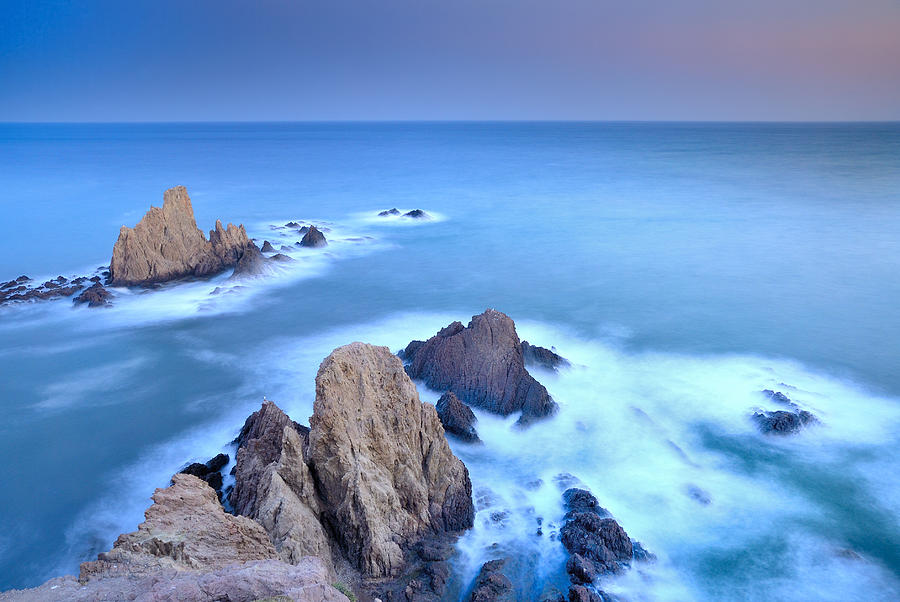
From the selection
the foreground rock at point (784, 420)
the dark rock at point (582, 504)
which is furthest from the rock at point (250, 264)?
the foreground rock at point (784, 420)

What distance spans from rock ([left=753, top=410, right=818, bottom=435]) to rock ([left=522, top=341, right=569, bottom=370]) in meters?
7.06

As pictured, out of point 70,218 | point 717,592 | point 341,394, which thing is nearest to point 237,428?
point 341,394

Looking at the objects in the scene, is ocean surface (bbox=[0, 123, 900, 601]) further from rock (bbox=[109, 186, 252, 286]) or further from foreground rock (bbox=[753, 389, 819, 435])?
rock (bbox=[109, 186, 252, 286])

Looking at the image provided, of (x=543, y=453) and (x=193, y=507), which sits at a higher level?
(x=193, y=507)

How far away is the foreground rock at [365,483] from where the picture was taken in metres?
12.0

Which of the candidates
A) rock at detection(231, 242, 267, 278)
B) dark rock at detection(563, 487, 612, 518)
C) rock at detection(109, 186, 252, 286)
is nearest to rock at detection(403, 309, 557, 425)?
dark rock at detection(563, 487, 612, 518)

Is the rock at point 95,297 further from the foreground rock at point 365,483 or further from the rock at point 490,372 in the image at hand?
the foreground rock at point 365,483

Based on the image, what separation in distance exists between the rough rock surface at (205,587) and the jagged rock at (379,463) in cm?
353

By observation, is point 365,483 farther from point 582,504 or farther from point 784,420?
point 784,420

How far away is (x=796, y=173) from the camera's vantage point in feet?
251

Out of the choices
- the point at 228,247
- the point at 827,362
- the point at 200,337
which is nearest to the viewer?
the point at 827,362

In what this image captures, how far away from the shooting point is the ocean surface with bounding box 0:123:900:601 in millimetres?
14312

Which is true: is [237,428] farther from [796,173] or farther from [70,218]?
[796,173]

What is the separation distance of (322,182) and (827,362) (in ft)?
201
